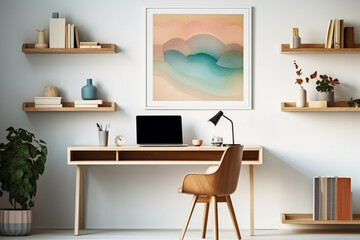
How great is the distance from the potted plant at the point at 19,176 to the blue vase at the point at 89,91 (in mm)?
582

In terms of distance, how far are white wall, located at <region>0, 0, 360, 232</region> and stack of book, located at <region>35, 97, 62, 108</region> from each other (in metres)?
0.18

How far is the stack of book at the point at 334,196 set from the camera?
6133 millimetres

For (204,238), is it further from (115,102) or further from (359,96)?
(359,96)

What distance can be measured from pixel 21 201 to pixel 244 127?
79.9 inches

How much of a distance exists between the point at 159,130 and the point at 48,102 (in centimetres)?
100

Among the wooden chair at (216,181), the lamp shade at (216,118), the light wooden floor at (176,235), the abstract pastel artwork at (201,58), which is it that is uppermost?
the abstract pastel artwork at (201,58)

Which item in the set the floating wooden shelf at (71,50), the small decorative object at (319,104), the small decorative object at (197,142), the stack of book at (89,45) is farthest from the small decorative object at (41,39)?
the small decorative object at (319,104)

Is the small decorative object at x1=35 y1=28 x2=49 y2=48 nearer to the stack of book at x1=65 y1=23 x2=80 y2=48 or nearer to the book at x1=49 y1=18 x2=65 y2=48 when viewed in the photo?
the book at x1=49 y1=18 x2=65 y2=48

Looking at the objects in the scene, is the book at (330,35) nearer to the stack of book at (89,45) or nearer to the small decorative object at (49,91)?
the stack of book at (89,45)

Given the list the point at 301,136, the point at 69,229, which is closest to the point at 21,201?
the point at 69,229

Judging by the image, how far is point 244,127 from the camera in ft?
21.2

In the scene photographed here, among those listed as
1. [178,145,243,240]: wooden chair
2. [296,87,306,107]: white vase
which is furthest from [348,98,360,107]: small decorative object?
[178,145,243,240]: wooden chair

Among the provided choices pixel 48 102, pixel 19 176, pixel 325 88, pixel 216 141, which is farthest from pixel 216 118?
pixel 19 176

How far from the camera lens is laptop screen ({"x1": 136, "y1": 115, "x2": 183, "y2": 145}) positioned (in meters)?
6.22
